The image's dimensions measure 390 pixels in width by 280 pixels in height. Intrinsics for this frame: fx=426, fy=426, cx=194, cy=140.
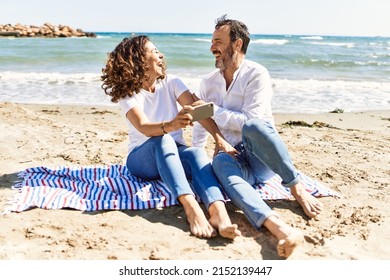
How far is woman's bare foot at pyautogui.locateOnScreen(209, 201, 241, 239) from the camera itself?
2852 millimetres

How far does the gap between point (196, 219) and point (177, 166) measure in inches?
17.2

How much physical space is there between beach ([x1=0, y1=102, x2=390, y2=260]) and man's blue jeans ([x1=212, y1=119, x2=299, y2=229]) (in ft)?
0.64

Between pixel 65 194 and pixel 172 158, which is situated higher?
pixel 172 158

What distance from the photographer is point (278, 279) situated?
2.50 metres

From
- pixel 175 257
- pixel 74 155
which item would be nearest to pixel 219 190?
pixel 175 257

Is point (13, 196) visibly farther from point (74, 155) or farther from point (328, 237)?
point (328, 237)

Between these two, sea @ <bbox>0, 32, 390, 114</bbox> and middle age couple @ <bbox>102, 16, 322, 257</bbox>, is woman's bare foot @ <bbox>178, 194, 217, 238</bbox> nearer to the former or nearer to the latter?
middle age couple @ <bbox>102, 16, 322, 257</bbox>

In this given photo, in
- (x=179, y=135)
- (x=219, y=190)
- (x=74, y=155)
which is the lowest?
(x=74, y=155)

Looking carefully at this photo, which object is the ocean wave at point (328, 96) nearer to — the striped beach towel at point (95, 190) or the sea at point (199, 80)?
the sea at point (199, 80)

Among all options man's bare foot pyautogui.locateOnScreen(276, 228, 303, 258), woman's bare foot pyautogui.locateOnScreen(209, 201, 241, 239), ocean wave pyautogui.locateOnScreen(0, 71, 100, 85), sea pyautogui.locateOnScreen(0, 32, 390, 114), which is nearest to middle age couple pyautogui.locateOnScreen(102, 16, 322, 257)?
woman's bare foot pyautogui.locateOnScreen(209, 201, 241, 239)

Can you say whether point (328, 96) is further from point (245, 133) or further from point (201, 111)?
point (201, 111)

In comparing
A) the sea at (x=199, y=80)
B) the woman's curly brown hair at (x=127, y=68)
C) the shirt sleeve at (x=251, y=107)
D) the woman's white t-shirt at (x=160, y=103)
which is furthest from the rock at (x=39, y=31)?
the shirt sleeve at (x=251, y=107)

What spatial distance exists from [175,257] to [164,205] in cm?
79

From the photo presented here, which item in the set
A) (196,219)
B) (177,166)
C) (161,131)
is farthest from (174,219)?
(161,131)
